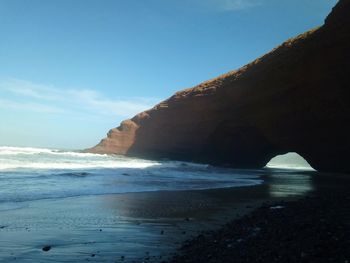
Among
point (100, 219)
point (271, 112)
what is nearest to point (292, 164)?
point (271, 112)

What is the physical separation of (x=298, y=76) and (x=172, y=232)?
25184 millimetres

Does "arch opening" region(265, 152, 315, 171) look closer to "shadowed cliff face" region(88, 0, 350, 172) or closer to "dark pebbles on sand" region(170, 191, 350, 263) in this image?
"shadowed cliff face" region(88, 0, 350, 172)

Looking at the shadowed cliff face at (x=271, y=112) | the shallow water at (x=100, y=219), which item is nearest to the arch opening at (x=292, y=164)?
the shadowed cliff face at (x=271, y=112)

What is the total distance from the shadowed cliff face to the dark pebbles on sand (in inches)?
808

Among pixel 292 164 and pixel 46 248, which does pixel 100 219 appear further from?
pixel 292 164

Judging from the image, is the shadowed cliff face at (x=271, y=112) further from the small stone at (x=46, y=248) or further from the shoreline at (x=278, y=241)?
the small stone at (x=46, y=248)

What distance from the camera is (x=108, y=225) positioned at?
8617 mm

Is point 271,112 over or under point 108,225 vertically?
over

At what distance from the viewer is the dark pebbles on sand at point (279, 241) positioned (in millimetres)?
4913

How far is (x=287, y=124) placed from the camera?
1393 inches

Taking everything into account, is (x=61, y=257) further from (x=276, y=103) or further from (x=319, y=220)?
(x=276, y=103)

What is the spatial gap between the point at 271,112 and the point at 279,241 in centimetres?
3093

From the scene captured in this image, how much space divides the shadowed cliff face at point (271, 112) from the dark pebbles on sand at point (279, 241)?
20525 millimetres

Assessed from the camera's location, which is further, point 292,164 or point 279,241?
point 292,164
